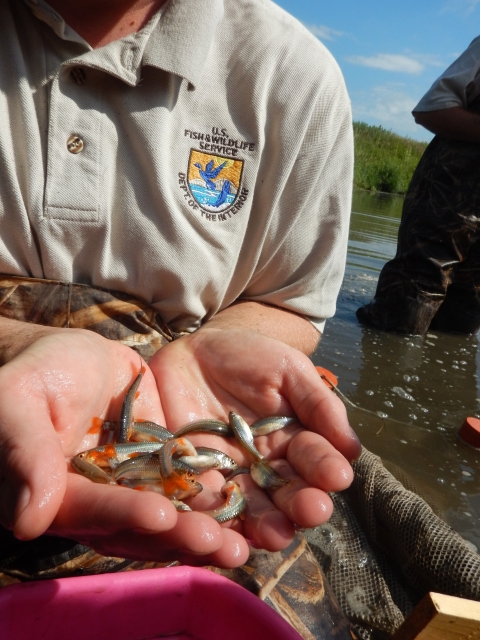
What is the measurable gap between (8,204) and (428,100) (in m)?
5.00

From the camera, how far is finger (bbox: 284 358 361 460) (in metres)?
1.85

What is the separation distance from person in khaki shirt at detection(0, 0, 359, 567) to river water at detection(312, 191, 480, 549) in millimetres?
1795

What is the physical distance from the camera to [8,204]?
204 centimetres

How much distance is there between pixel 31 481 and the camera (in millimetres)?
1229

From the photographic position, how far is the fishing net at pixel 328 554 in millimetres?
2078

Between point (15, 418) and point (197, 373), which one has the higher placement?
point (15, 418)

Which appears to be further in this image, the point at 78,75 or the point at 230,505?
the point at 78,75

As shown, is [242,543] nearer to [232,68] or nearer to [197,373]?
[197,373]

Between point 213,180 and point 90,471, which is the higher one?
point 213,180

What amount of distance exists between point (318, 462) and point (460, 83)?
5.12 metres

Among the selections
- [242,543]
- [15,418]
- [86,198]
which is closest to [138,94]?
Result: [86,198]

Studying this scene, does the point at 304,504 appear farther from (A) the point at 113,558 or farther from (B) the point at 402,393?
(B) the point at 402,393

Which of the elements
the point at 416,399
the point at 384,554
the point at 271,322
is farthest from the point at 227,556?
the point at 416,399

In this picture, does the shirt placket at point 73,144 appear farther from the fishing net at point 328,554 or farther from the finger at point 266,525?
the finger at point 266,525
